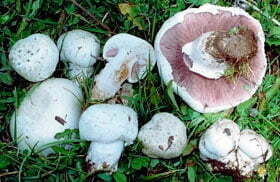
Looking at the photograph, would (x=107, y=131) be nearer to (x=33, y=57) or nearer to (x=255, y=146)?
(x=33, y=57)

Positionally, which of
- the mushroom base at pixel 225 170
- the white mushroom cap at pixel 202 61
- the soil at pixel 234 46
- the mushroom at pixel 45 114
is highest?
the soil at pixel 234 46

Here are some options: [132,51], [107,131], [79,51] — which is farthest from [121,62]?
[107,131]

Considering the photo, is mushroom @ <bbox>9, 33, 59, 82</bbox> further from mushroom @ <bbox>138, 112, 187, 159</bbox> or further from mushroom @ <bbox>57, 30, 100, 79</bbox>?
mushroom @ <bbox>138, 112, 187, 159</bbox>

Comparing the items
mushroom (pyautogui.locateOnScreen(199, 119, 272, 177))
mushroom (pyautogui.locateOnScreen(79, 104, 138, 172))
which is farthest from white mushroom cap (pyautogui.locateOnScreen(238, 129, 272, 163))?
mushroom (pyautogui.locateOnScreen(79, 104, 138, 172))

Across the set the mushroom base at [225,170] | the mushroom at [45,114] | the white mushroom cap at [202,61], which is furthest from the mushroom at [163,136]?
the mushroom at [45,114]

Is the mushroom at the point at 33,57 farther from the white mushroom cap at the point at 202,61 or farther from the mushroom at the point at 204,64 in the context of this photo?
the white mushroom cap at the point at 202,61
